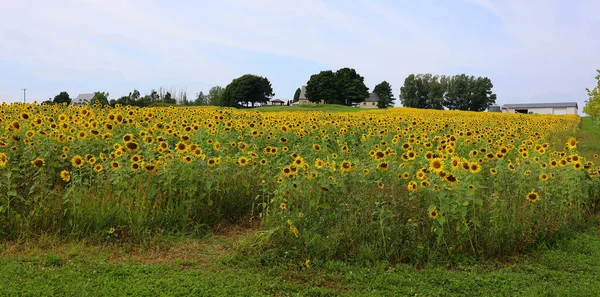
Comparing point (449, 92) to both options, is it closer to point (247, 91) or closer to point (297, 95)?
point (247, 91)

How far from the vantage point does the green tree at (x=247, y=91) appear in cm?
7112

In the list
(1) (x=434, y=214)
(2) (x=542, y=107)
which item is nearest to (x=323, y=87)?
(2) (x=542, y=107)

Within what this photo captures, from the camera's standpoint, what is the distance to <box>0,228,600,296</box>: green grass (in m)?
3.58

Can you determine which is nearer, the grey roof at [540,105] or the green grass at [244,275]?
the green grass at [244,275]

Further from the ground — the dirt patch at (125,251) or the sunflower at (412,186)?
the sunflower at (412,186)

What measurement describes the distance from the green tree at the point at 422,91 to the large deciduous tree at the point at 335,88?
11817 mm

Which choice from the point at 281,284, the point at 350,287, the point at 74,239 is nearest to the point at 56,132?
the point at 74,239

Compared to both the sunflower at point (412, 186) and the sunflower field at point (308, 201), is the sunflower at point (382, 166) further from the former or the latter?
the sunflower at point (412, 186)

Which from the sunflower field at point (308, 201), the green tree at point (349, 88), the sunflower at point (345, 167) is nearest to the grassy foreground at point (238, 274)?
the sunflower field at point (308, 201)

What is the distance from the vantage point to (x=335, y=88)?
62.6 metres

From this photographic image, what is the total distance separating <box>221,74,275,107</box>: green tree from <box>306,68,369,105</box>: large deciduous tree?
33.2 feet

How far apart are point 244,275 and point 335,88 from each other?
59.6 meters

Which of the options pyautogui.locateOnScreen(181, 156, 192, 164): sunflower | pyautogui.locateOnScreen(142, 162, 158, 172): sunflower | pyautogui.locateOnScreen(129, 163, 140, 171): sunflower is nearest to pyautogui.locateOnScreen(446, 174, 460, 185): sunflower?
pyautogui.locateOnScreen(181, 156, 192, 164): sunflower

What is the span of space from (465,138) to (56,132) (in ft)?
20.7
